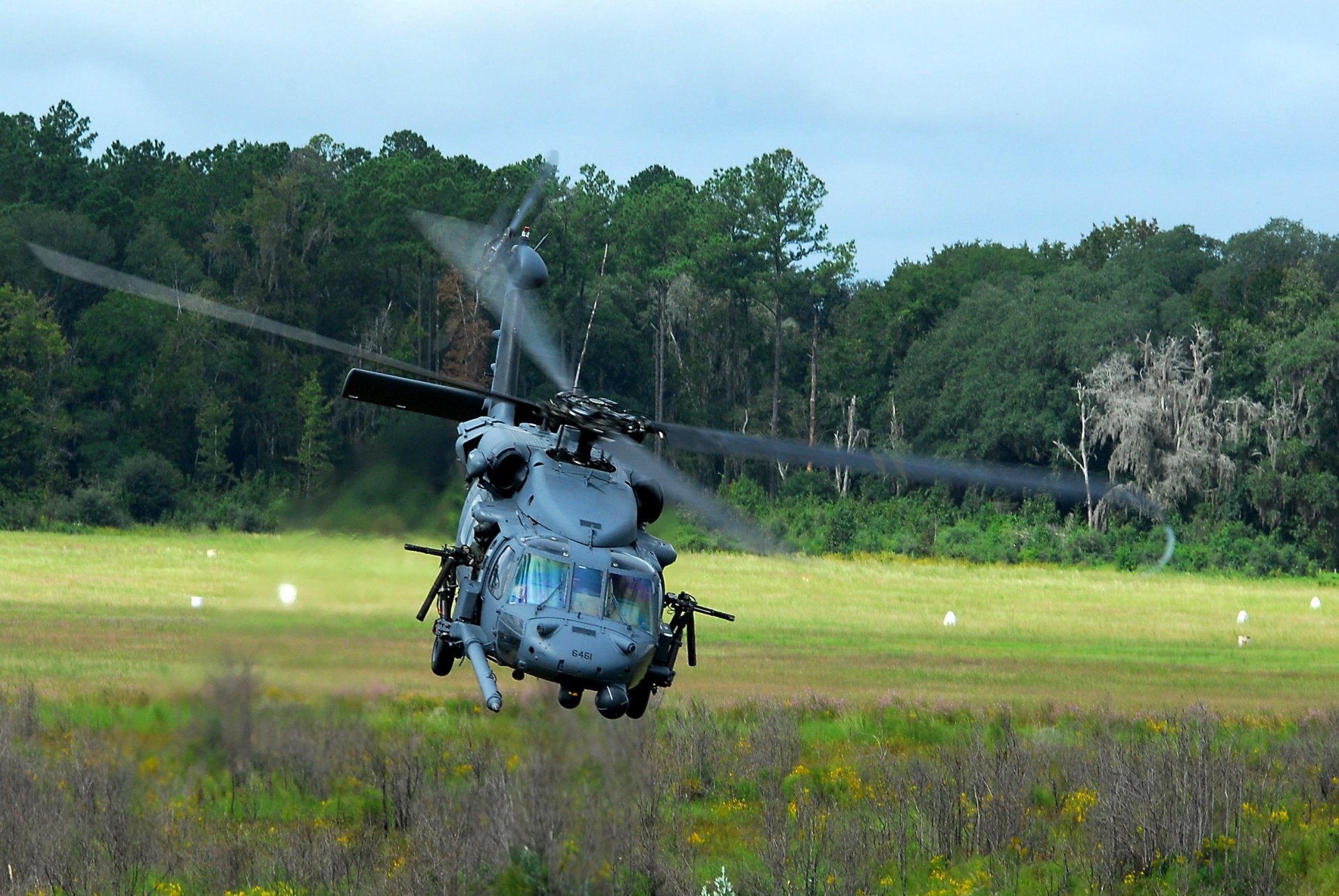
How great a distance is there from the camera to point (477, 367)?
55062 mm

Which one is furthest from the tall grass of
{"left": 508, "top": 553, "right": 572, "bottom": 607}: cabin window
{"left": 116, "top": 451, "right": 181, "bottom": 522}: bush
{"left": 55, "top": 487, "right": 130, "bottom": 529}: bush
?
{"left": 116, "top": 451, "right": 181, "bottom": 522}: bush

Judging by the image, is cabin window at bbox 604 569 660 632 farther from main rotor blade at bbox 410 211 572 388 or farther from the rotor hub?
main rotor blade at bbox 410 211 572 388

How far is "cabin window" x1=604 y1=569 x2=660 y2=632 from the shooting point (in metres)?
15.4

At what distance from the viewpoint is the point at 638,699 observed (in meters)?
16.0

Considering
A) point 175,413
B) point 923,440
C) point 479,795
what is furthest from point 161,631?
point 923,440

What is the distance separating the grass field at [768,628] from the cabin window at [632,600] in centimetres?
308

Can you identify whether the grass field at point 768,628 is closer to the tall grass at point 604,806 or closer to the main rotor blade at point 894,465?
the tall grass at point 604,806

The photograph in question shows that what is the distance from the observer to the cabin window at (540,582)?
15.2 meters

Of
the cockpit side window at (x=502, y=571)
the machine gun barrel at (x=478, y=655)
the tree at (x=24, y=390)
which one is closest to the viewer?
the machine gun barrel at (x=478, y=655)

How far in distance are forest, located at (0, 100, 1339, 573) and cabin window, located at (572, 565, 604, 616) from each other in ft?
144

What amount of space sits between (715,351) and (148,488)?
95.8ft

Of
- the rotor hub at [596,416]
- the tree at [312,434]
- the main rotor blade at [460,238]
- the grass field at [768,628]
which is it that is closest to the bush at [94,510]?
the grass field at [768,628]

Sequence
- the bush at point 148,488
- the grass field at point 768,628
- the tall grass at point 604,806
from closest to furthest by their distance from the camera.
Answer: the tall grass at point 604,806 → the grass field at point 768,628 → the bush at point 148,488

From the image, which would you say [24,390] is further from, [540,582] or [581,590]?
[581,590]
